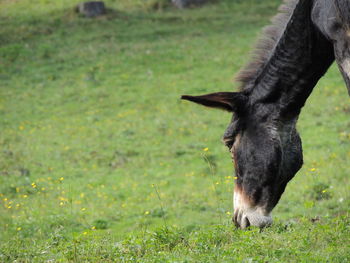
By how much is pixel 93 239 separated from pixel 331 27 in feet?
12.5

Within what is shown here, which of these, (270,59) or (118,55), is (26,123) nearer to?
(118,55)

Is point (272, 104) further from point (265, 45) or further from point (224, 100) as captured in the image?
point (265, 45)

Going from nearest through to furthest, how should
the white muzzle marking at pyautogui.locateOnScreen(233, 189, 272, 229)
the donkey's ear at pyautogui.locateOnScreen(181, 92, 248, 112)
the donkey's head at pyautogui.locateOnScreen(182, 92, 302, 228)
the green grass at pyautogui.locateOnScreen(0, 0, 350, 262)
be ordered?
the donkey's ear at pyautogui.locateOnScreen(181, 92, 248, 112) → the donkey's head at pyautogui.locateOnScreen(182, 92, 302, 228) → the white muzzle marking at pyautogui.locateOnScreen(233, 189, 272, 229) → the green grass at pyautogui.locateOnScreen(0, 0, 350, 262)

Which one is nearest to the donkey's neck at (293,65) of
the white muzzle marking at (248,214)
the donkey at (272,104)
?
the donkey at (272,104)

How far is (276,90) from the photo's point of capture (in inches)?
243

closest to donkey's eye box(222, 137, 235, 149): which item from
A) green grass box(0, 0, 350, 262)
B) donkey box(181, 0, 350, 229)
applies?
donkey box(181, 0, 350, 229)

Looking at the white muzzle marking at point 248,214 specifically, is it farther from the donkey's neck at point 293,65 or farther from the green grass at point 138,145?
the donkey's neck at point 293,65

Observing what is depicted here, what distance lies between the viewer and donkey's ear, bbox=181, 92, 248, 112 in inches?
229

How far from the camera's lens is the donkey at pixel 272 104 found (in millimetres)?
5906

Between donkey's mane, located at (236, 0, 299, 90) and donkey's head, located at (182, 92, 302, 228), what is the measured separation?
12.6 inches

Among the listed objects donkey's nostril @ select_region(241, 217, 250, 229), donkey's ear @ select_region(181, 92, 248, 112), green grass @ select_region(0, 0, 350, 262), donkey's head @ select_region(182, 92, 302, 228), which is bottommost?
green grass @ select_region(0, 0, 350, 262)

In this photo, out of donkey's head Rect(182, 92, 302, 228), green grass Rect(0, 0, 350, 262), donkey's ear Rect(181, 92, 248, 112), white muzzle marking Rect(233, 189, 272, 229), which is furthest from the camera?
green grass Rect(0, 0, 350, 262)

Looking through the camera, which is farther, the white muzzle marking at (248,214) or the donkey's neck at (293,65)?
the white muzzle marking at (248,214)

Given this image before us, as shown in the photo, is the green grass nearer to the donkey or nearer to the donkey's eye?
the donkey
